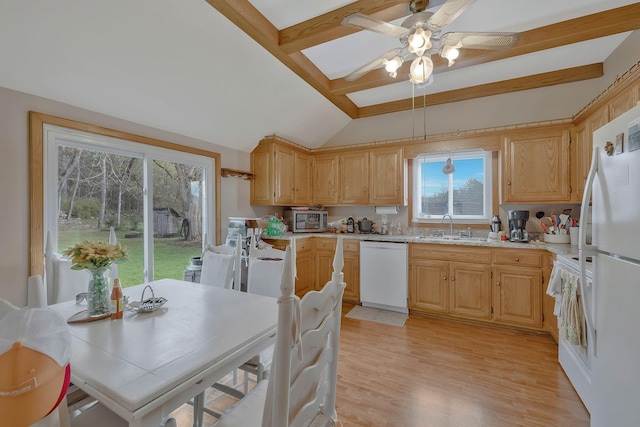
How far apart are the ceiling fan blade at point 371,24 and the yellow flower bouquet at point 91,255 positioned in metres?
1.82

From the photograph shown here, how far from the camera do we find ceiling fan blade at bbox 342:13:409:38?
159 centimetres

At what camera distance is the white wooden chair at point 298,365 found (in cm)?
78

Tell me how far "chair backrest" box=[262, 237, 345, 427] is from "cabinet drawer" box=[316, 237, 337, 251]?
8.55 ft

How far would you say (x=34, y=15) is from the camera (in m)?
1.59

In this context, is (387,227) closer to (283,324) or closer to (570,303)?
(570,303)

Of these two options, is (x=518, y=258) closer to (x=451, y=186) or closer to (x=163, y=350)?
(x=451, y=186)

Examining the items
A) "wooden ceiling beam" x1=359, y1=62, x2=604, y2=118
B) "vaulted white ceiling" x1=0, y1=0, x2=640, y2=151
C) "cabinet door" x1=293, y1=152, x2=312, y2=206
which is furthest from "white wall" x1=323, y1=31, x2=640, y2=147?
"cabinet door" x1=293, y1=152, x2=312, y2=206

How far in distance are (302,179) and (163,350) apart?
11.1 ft

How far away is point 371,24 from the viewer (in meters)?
1.65

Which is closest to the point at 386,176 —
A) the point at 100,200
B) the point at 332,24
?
the point at 332,24

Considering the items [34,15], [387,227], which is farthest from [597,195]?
[34,15]

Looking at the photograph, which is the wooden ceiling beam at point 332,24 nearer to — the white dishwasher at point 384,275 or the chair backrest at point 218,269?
the chair backrest at point 218,269

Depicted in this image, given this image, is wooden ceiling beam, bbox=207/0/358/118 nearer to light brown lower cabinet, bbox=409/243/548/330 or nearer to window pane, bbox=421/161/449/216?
window pane, bbox=421/161/449/216

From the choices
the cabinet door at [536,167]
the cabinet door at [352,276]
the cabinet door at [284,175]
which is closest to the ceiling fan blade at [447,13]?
the cabinet door at [536,167]
